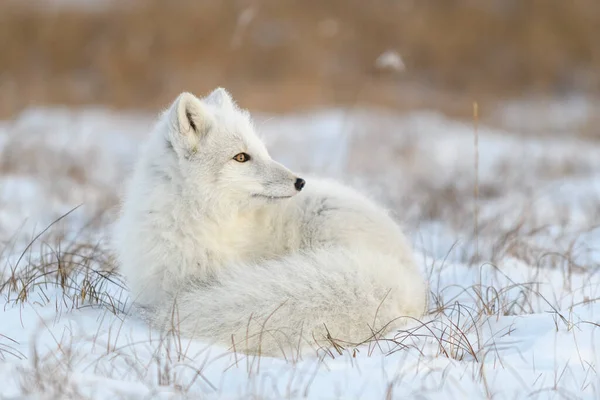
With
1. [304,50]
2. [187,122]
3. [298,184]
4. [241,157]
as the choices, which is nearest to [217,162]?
[241,157]

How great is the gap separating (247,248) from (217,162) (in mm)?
472

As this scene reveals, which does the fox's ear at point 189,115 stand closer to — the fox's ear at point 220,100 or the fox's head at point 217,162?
the fox's head at point 217,162

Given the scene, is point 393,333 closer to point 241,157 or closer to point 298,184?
point 298,184

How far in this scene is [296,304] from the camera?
2.88 metres

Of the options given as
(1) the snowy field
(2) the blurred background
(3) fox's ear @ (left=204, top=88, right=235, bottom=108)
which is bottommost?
(1) the snowy field

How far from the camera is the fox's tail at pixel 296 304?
9.26ft

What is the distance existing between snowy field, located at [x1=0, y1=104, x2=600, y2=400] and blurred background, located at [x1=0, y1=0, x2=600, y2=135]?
576cm

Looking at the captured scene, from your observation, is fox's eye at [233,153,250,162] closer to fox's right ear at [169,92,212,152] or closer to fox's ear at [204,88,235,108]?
fox's right ear at [169,92,212,152]

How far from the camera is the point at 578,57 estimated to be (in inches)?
685

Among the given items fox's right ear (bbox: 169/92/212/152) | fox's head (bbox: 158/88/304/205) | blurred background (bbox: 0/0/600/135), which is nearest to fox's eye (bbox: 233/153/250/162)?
fox's head (bbox: 158/88/304/205)

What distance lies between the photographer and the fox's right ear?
10.9ft

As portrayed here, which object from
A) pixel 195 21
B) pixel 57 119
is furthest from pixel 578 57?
pixel 57 119

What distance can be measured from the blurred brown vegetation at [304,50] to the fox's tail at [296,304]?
416 inches

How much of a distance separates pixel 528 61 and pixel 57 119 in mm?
12019
